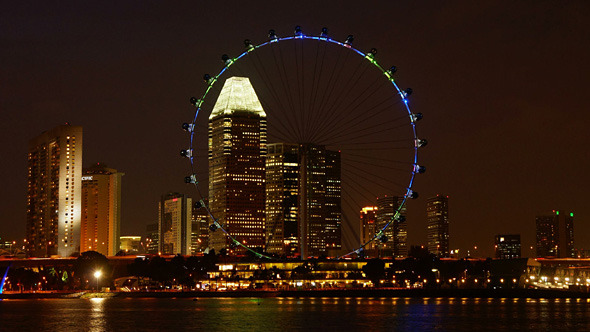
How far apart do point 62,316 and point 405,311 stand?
1724 inches

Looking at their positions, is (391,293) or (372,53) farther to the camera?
(391,293)

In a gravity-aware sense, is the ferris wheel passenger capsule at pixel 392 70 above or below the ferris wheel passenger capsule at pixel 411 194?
above

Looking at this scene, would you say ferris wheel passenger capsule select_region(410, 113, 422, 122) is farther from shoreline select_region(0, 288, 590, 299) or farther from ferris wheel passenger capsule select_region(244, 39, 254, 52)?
shoreline select_region(0, 288, 590, 299)

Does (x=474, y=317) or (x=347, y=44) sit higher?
(x=347, y=44)

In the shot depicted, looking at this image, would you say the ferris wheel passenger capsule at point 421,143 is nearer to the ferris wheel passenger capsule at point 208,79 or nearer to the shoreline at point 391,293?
the ferris wheel passenger capsule at point 208,79

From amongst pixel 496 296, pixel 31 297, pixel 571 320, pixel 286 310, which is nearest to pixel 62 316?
pixel 286 310

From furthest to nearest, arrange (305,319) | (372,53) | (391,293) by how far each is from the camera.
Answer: (391,293) < (372,53) < (305,319)

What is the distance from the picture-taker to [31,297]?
198m

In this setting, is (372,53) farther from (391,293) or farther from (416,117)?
(391,293)

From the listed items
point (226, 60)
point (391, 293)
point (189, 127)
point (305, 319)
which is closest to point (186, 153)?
point (189, 127)

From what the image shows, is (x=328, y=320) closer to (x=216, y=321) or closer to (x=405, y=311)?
(x=216, y=321)

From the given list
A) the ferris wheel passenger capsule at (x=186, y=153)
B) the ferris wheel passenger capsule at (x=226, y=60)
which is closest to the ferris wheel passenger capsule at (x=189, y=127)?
the ferris wheel passenger capsule at (x=186, y=153)

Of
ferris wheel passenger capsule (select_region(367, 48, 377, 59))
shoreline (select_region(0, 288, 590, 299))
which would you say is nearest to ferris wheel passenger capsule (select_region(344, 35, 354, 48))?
ferris wheel passenger capsule (select_region(367, 48, 377, 59))

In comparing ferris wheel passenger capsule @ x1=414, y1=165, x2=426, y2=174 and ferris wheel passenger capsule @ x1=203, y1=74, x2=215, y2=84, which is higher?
ferris wheel passenger capsule @ x1=203, y1=74, x2=215, y2=84
